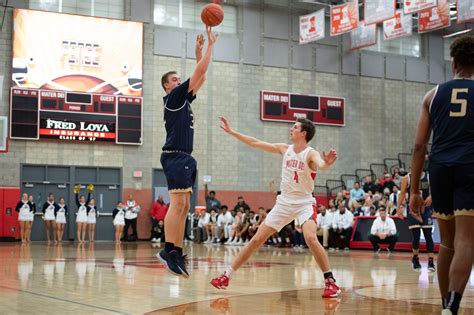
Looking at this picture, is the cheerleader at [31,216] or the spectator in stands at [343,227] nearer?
the spectator in stands at [343,227]

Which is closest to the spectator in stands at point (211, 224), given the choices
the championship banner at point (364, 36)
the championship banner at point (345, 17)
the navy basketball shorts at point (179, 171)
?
the championship banner at point (345, 17)

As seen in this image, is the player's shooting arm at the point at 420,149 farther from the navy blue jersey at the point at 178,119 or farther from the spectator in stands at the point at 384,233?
the spectator in stands at the point at 384,233

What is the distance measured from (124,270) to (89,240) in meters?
16.4

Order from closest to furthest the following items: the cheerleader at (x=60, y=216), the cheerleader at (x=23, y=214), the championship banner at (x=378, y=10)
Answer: the championship banner at (x=378, y=10), the cheerleader at (x=23, y=214), the cheerleader at (x=60, y=216)

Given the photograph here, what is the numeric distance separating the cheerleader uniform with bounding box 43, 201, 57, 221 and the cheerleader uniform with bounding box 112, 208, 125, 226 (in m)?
2.23

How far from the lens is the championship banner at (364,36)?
91.5 ft

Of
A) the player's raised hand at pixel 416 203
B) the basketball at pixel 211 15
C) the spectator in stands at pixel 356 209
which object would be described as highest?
the basketball at pixel 211 15

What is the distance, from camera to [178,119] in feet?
23.3

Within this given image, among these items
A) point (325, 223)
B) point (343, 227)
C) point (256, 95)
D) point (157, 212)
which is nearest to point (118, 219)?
point (157, 212)

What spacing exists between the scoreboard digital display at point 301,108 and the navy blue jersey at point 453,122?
24.3m

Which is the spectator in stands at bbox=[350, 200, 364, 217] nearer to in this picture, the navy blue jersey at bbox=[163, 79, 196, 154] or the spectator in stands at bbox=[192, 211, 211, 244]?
the spectator in stands at bbox=[192, 211, 211, 244]

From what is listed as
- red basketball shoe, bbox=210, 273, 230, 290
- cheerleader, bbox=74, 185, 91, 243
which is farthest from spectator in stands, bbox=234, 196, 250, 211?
red basketball shoe, bbox=210, 273, 230, 290

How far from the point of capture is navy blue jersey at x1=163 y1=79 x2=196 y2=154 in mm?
7066

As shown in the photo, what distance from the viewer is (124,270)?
408 inches
